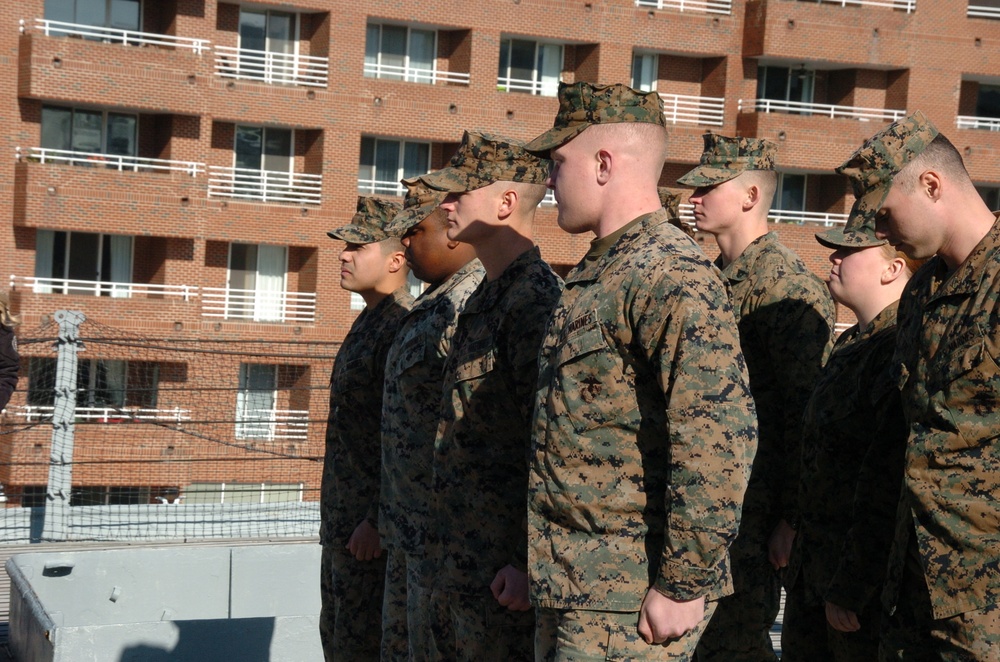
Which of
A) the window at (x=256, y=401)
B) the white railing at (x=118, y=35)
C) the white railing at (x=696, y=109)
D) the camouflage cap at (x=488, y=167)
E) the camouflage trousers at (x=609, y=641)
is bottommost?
the window at (x=256, y=401)

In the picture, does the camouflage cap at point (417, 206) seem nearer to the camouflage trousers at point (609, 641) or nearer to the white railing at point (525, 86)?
the camouflage trousers at point (609, 641)

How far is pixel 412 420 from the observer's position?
4.59 m

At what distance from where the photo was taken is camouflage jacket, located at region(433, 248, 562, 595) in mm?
3885

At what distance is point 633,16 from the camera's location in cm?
3095

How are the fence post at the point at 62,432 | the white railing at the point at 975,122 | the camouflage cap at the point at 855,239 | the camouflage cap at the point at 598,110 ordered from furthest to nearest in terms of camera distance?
the white railing at the point at 975,122 → the fence post at the point at 62,432 → the camouflage cap at the point at 855,239 → the camouflage cap at the point at 598,110

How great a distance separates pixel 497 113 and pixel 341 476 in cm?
2506

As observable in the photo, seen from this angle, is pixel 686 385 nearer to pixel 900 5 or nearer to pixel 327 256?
pixel 327 256

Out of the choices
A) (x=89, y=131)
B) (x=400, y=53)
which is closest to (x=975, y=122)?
(x=400, y=53)

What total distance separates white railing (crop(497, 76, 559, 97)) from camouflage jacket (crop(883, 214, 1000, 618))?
28.0 meters

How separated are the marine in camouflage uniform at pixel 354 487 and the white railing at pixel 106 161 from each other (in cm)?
2279

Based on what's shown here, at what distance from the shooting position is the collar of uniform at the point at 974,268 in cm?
329

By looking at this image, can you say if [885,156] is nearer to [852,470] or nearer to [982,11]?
[852,470]

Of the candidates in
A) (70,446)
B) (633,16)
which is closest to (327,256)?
(633,16)

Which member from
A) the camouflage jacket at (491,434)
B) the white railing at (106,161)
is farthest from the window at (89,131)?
the camouflage jacket at (491,434)
